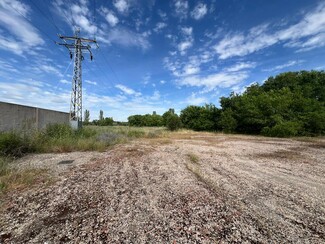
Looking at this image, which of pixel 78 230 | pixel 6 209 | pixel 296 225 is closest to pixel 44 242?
pixel 78 230

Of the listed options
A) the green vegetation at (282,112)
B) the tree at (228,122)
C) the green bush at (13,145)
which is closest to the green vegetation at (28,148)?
the green bush at (13,145)

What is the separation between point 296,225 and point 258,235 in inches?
25.5

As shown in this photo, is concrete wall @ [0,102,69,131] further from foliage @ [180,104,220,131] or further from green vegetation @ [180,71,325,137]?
foliage @ [180,104,220,131]

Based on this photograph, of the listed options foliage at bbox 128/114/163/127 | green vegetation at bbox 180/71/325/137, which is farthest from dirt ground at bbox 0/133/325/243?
foliage at bbox 128/114/163/127

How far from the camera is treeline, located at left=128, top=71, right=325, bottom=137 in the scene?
1667 centimetres

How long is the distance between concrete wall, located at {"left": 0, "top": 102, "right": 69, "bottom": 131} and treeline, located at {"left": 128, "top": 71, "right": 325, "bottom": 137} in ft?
62.5

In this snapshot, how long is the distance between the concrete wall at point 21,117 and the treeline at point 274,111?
19057 millimetres

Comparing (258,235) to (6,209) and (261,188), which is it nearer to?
(261,188)

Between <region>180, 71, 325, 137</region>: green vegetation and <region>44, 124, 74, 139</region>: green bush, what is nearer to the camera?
<region>44, 124, 74, 139</region>: green bush

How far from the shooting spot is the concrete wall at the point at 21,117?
21.5 ft

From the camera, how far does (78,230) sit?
2023mm

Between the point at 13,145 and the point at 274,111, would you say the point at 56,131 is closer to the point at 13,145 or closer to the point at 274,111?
the point at 13,145

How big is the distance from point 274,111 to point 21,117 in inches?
826

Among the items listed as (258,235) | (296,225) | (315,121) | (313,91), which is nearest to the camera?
(258,235)
